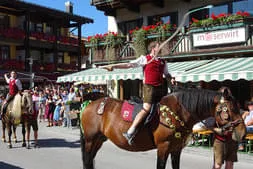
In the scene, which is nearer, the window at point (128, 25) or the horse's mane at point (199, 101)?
the horse's mane at point (199, 101)

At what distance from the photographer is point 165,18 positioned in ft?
56.7

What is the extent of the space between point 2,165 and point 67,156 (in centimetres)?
186

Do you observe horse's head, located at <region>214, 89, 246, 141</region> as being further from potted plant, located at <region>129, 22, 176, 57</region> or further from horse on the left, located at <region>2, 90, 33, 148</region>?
potted plant, located at <region>129, 22, 176, 57</region>

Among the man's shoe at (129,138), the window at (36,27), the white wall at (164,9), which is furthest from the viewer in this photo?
the window at (36,27)

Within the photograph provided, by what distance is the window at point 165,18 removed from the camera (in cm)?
1677

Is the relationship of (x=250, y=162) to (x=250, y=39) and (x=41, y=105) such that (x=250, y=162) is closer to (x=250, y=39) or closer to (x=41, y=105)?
(x=250, y=39)

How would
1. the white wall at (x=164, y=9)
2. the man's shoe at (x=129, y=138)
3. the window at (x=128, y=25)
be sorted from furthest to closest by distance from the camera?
the window at (x=128, y=25)
the white wall at (x=164, y=9)
the man's shoe at (x=129, y=138)

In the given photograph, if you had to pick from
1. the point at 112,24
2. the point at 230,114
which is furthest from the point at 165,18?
the point at 230,114

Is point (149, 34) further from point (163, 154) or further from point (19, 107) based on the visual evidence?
point (163, 154)

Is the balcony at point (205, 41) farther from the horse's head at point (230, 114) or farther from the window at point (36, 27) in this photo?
the window at point (36, 27)

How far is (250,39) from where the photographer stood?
1255 centimetres

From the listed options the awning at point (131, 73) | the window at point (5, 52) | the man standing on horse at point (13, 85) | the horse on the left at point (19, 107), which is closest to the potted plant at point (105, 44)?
the awning at point (131, 73)

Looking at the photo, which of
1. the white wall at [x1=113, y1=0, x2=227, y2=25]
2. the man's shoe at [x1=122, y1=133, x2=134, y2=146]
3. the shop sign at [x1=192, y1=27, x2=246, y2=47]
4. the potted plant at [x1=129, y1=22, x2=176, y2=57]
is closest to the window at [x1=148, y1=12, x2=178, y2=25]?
the white wall at [x1=113, y1=0, x2=227, y2=25]

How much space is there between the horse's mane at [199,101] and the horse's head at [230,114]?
0.16 meters
